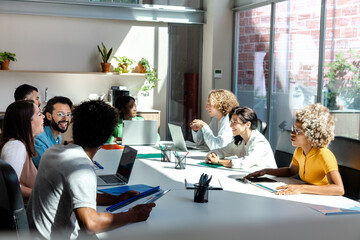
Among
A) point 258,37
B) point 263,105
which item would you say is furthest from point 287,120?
point 258,37

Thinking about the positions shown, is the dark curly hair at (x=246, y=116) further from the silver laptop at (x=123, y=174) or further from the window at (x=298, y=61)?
the window at (x=298, y=61)

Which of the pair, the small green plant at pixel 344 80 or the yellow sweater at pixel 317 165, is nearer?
the yellow sweater at pixel 317 165

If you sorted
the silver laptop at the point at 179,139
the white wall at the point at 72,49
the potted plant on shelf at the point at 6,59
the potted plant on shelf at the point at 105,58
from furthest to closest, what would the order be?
the potted plant on shelf at the point at 105,58
the white wall at the point at 72,49
the potted plant on shelf at the point at 6,59
the silver laptop at the point at 179,139

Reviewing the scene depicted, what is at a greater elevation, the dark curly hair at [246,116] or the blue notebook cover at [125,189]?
the dark curly hair at [246,116]

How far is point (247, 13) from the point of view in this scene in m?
7.21

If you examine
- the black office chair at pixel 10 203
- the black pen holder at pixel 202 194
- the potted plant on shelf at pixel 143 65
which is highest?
the potted plant on shelf at pixel 143 65

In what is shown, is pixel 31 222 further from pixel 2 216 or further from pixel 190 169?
pixel 190 169

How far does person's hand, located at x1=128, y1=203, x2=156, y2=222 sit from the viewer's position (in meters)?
2.13

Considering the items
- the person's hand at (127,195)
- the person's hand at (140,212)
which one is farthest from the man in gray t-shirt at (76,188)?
the person's hand at (127,195)

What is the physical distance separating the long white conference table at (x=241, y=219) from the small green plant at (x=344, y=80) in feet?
7.99

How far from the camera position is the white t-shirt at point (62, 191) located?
74.8 inches

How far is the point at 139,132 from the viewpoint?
15.5ft

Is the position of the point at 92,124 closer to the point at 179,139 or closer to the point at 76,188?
the point at 76,188

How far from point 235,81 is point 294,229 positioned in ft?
17.9
